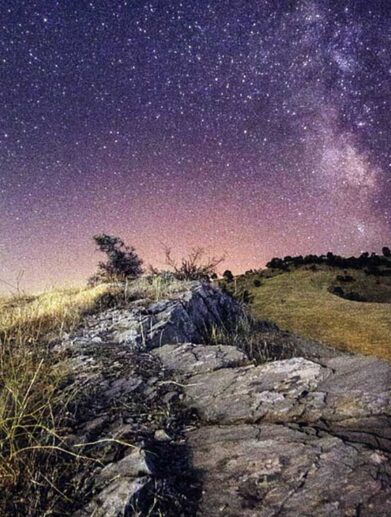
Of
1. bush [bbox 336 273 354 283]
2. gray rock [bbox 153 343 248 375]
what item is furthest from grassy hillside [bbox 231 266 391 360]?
gray rock [bbox 153 343 248 375]

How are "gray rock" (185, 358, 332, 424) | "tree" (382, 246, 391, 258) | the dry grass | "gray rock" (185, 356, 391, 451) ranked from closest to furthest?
1. "gray rock" (185, 356, 391, 451)
2. "gray rock" (185, 358, 332, 424)
3. the dry grass
4. "tree" (382, 246, 391, 258)

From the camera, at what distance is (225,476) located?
246cm

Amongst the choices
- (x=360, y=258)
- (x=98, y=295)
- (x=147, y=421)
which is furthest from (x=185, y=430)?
(x=360, y=258)

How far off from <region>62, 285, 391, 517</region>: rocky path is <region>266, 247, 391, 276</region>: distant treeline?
70.2ft

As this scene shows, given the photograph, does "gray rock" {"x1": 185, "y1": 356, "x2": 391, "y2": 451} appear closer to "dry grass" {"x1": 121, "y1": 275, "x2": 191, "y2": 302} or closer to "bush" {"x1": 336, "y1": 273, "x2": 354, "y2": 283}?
"dry grass" {"x1": 121, "y1": 275, "x2": 191, "y2": 302}

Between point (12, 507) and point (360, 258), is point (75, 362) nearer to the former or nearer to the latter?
point (12, 507)

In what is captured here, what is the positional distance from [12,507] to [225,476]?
1.20 m

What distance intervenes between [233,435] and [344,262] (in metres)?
23.8

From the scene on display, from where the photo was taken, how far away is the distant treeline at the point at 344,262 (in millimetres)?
24469

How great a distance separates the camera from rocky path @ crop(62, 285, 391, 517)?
2.18 m

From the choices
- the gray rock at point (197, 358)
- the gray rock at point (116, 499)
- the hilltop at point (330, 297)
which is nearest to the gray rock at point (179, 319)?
the gray rock at point (197, 358)

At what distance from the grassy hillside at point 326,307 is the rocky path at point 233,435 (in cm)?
727

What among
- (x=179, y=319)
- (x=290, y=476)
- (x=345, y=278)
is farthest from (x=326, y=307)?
(x=290, y=476)

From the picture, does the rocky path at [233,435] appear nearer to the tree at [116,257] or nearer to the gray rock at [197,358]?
the gray rock at [197,358]
